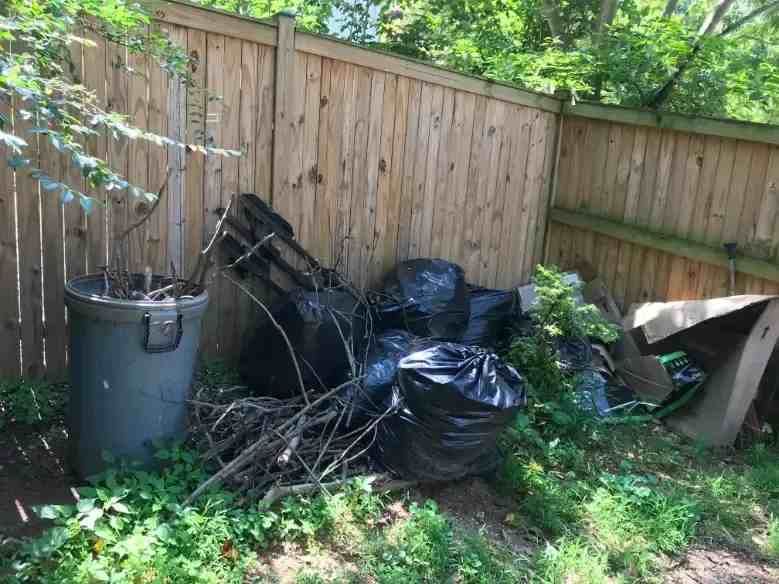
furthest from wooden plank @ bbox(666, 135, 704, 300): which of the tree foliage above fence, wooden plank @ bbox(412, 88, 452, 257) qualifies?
wooden plank @ bbox(412, 88, 452, 257)

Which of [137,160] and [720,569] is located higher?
[137,160]

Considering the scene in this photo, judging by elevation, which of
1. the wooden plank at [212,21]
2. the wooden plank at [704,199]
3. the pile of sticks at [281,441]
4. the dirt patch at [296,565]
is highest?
the wooden plank at [212,21]

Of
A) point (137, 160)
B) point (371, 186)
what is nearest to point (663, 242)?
point (371, 186)

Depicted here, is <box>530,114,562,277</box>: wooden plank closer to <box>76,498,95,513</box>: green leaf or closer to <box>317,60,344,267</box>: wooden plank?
<box>317,60,344,267</box>: wooden plank

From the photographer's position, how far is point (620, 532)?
10.1 ft

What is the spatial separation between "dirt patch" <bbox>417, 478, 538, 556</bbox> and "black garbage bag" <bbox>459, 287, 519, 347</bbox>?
144 cm

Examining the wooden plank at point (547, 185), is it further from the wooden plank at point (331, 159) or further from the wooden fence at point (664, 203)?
the wooden plank at point (331, 159)

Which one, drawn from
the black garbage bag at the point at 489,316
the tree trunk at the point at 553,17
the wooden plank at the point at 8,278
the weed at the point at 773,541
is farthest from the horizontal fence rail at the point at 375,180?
the tree trunk at the point at 553,17

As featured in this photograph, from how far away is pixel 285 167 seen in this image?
13.3 ft

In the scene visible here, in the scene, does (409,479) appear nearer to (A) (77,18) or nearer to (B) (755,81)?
(A) (77,18)

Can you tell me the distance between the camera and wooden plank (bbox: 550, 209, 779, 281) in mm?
4465

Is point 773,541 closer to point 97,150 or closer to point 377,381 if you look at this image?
point 377,381

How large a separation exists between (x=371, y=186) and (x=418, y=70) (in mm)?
820

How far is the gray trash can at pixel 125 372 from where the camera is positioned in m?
2.76
